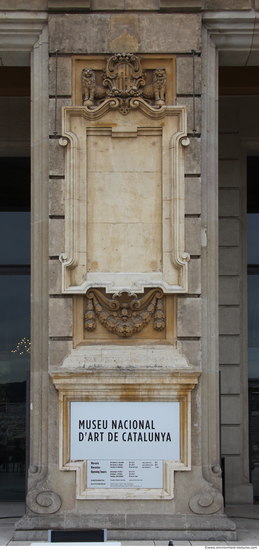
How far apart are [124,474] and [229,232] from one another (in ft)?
22.1

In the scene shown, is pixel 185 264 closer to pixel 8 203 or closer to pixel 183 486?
pixel 183 486

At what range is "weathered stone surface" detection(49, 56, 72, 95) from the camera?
15086 mm

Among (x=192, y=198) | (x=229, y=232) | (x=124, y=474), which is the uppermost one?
(x=229, y=232)

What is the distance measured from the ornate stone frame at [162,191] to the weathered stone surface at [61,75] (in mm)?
341

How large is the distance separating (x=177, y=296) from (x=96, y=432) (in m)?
2.40

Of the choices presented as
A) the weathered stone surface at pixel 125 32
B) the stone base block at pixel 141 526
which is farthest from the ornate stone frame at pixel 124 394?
the weathered stone surface at pixel 125 32

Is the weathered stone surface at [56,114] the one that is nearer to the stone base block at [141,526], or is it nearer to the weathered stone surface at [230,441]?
the stone base block at [141,526]

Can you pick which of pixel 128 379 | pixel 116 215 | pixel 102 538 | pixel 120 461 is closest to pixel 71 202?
pixel 116 215

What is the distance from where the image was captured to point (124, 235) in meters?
14.9

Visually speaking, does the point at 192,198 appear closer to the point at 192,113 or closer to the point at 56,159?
the point at 192,113

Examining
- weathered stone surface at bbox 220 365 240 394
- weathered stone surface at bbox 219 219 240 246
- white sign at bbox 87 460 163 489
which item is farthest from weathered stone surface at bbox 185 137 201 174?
weathered stone surface at bbox 220 365 240 394

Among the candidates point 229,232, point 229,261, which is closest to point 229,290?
point 229,261

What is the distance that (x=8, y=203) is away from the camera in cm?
2014

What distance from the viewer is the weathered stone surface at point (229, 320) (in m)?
19.4
